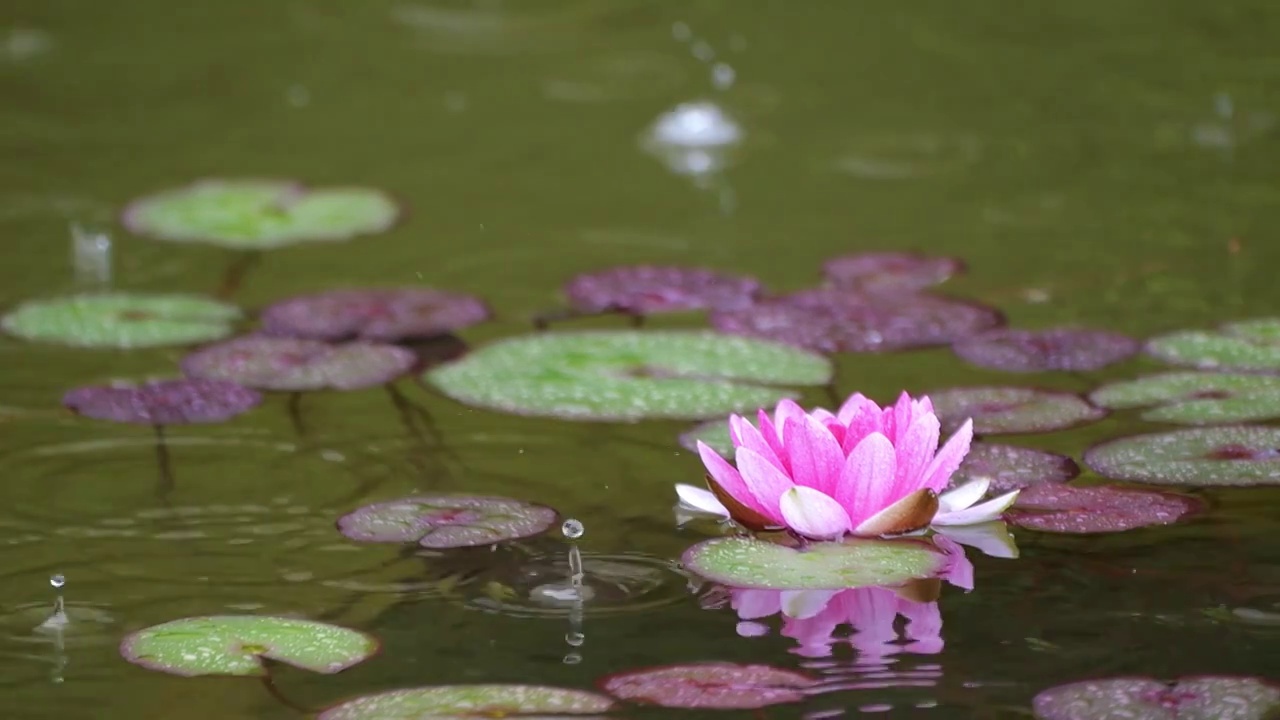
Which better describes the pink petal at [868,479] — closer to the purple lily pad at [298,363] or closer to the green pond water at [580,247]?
the green pond water at [580,247]

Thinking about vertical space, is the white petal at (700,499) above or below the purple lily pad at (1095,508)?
above

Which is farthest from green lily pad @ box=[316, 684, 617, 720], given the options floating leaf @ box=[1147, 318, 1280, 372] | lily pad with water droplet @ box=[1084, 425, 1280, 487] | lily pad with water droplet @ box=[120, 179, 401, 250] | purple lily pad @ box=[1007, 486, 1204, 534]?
lily pad with water droplet @ box=[120, 179, 401, 250]

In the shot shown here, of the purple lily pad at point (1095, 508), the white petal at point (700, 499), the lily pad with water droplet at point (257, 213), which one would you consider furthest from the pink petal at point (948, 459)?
the lily pad with water droplet at point (257, 213)

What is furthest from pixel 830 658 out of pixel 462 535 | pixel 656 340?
pixel 656 340

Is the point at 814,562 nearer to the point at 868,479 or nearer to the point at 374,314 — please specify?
the point at 868,479

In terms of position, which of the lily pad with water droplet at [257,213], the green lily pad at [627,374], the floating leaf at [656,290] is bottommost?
the green lily pad at [627,374]

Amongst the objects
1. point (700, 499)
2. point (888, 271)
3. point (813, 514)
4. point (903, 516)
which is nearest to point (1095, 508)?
point (903, 516)

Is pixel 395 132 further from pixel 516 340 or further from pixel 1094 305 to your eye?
pixel 1094 305

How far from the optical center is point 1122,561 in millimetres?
2172

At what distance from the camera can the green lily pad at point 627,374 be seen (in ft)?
8.95

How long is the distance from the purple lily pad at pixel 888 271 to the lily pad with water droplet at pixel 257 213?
36.9 inches

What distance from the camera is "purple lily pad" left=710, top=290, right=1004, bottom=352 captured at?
304 cm

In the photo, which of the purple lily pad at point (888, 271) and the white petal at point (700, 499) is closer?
the white petal at point (700, 499)

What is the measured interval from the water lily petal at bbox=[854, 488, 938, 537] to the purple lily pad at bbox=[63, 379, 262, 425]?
1.05m
